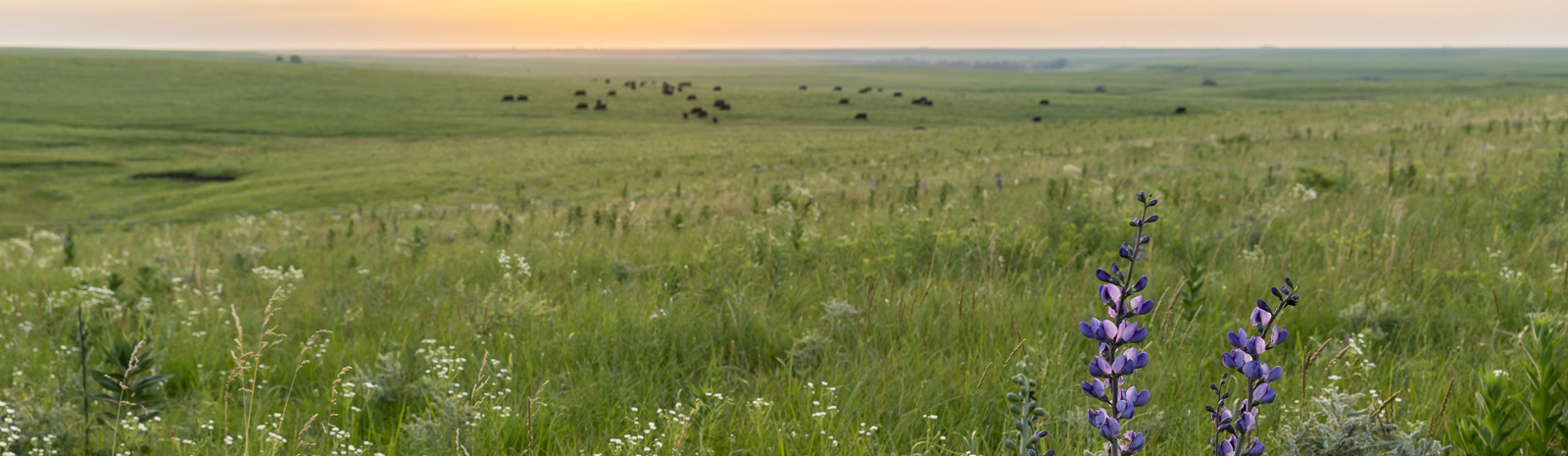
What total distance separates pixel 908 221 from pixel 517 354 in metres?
3.38

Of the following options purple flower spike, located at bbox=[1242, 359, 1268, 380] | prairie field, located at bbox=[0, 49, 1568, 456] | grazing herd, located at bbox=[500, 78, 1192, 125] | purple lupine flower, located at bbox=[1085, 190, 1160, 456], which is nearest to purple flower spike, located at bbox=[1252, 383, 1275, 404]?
purple flower spike, located at bbox=[1242, 359, 1268, 380]

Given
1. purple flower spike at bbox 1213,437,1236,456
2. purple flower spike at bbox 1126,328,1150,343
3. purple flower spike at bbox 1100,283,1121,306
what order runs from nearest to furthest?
purple flower spike at bbox 1126,328,1150,343 < purple flower spike at bbox 1100,283,1121,306 < purple flower spike at bbox 1213,437,1236,456

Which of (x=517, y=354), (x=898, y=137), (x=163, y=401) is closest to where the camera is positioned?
(x=163, y=401)

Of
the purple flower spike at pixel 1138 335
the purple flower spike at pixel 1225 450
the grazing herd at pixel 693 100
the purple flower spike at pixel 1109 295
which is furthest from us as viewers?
the grazing herd at pixel 693 100

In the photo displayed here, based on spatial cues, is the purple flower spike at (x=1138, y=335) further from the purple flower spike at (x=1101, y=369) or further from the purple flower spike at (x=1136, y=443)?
the purple flower spike at (x=1136, y=443)

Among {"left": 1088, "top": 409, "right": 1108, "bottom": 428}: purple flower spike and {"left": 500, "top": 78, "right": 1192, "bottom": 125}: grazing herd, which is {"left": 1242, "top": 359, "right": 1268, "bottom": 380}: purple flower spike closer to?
{"left": 1088, "top": 409, "right": 1108, "bottom": 428}: purple flower spike

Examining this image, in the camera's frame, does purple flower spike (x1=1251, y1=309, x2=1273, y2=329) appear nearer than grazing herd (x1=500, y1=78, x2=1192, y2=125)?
Yes

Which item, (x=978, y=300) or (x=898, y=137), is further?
(x=898, y=137)

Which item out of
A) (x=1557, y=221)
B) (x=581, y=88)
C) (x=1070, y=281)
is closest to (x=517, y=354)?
(x=1070, y=281)

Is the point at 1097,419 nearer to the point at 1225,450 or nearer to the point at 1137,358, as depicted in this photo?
the point at 1137,358

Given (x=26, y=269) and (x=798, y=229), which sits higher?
(x=798, y=229)

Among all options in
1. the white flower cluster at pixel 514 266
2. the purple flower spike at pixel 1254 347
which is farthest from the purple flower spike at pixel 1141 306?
the white flower cluster at pixel 514 266

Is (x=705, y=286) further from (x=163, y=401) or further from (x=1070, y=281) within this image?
(x=163, y=401)

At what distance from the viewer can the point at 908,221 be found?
21.1 ft
